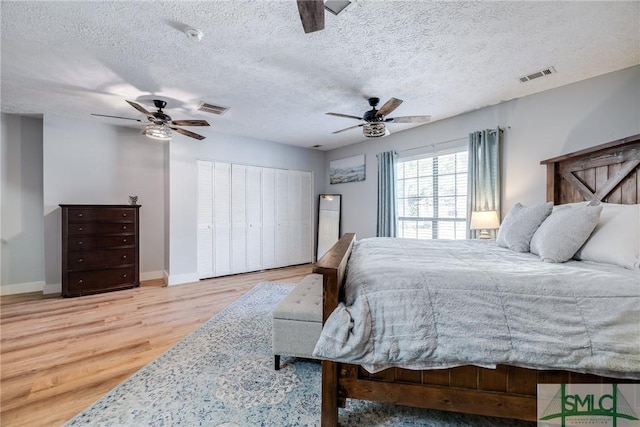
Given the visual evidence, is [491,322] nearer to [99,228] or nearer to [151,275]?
[99,228]

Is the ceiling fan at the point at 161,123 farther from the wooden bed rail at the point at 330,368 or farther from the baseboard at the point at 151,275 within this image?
the wooden bed rail at the point at 330,368

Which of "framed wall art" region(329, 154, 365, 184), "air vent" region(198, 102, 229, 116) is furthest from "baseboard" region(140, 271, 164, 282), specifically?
"framed wall art" region(329, 154, 365, 184)

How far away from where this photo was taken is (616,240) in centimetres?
159

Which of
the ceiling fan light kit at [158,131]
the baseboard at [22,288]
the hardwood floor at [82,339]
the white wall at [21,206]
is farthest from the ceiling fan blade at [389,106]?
the baseboard at [22,288]

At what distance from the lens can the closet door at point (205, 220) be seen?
455 cm

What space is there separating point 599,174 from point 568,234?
129 centimetres

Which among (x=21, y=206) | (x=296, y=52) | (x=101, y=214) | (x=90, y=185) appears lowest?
(x=101, y=214)

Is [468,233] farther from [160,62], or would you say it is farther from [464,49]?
[160,62]

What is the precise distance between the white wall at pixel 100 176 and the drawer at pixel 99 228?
0.56 m

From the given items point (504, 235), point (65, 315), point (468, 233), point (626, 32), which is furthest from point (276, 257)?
point (626, 32)

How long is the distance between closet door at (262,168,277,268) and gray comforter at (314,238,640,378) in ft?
13.7

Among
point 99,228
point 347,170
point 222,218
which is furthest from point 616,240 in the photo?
point 99,228

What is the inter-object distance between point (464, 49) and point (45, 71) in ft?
13.2

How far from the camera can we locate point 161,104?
3.23 metres
